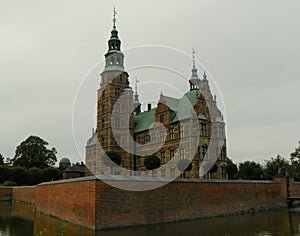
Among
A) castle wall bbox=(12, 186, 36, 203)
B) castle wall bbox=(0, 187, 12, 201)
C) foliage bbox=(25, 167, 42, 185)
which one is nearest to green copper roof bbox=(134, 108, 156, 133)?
castle wall bbox=(12, 186, 36, 203)

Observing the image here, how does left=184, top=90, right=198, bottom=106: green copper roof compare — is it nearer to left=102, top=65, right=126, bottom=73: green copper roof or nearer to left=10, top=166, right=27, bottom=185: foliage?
left=102, top=65, right=126, bottom=73: green copper roof

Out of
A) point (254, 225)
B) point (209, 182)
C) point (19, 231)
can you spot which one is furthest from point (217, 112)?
point (19, 231)

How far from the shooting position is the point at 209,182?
21984mm

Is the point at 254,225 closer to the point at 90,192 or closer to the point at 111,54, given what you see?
the point at 90,192

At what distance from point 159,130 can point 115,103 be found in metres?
6.39

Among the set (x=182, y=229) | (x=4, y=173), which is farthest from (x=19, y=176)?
(x=182, y=229)

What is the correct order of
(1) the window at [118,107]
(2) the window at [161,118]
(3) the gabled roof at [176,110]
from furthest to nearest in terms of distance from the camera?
(1) the window at [118,107] < (2) the window at [161,118] < (3) the gabled roof at [176,110]

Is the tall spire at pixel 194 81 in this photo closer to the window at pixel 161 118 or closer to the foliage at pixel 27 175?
the window at pixel 161 118

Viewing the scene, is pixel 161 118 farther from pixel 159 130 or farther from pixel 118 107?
pixel 118 107

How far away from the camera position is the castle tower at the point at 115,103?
39.6 meters

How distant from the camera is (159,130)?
3791 centimetres

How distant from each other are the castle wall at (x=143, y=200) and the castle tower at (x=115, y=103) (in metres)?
14.0

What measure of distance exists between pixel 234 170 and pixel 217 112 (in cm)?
924

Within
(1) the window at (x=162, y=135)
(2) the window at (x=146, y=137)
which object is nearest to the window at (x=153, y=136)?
(2) the window at (x=146, y=137)
